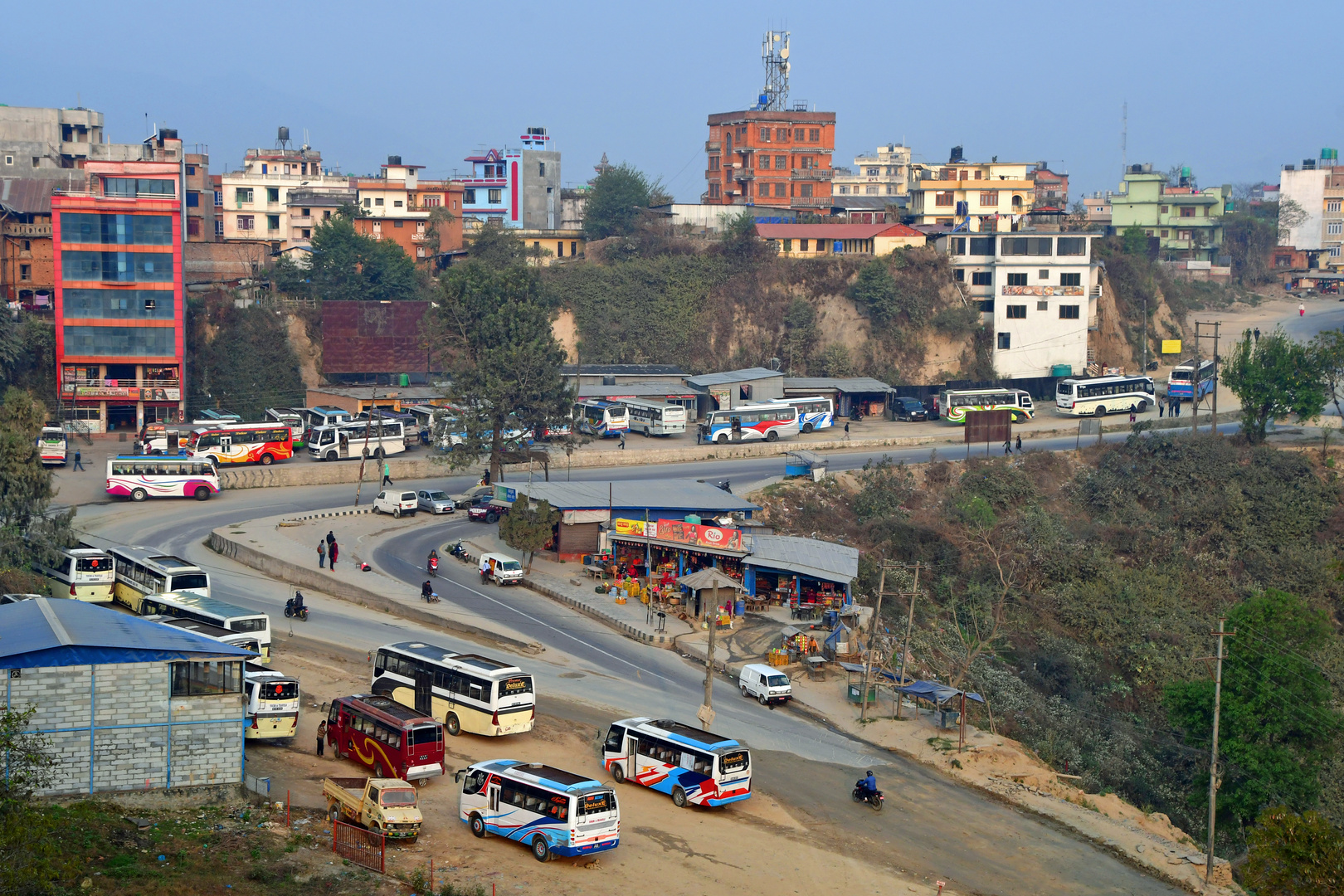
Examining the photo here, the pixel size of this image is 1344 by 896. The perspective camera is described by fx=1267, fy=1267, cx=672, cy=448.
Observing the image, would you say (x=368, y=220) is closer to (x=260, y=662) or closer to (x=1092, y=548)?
(x=1092, y=548)

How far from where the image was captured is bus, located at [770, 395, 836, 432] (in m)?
67.1

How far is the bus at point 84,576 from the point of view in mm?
36469

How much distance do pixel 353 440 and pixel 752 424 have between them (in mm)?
19906

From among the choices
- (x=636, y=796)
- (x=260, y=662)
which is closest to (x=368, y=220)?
(x=260, y=662)

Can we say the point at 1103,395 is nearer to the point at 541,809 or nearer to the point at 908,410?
the point at 908,410

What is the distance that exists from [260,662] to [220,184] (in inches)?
2805

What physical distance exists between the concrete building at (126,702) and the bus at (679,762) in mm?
7704

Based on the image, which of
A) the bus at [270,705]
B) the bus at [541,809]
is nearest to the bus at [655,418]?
the bus at [270,705]

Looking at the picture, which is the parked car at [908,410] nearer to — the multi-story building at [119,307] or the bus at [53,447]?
the multi-story building at [119,307]

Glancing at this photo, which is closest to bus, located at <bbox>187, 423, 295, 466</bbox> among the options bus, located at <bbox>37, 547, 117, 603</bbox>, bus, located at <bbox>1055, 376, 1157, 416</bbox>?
bus, located at <bbox>37, 547, 117, 603</bbox>

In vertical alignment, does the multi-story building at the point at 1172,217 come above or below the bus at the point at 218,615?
above

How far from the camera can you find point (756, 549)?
141 ft

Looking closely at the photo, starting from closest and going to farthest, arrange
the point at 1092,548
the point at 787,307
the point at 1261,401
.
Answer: the point at 1092,548 → the point at 1261,401 → the point at 787,307

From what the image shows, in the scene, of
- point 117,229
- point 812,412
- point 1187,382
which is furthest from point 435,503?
point 1187,382
